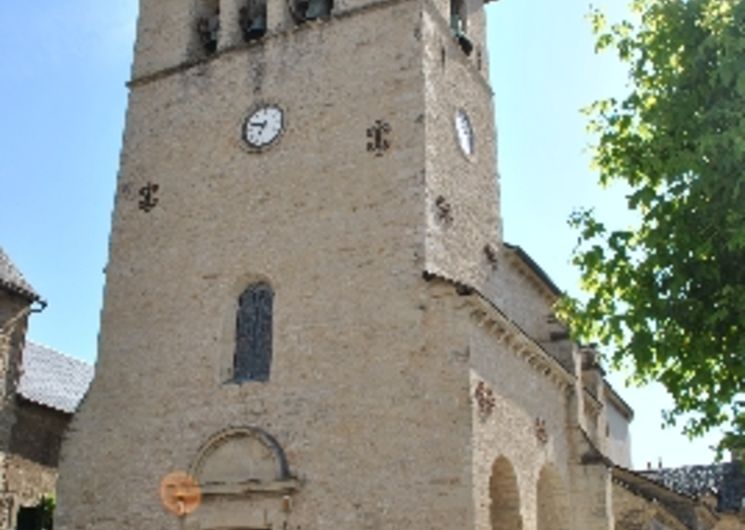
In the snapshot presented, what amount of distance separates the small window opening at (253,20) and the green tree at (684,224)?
9.50 meters

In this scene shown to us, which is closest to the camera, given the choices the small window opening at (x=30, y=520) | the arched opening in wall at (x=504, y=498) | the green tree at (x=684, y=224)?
the green tree at (x=684, y=224)

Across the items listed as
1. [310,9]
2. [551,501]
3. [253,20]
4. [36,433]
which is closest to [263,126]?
[310,9]

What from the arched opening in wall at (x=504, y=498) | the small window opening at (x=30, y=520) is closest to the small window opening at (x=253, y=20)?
the arched opening in wall at (x=504, y=498)

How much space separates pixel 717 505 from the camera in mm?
33062

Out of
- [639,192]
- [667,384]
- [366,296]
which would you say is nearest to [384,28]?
[366,296]

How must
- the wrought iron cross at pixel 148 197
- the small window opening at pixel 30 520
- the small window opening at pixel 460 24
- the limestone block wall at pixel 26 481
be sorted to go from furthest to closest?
the small window opening at pixel 30 520, the limestone block wall at pixel 26 481, the small window opening at pixel 460 24, the wrought iron cross at pixel 148 197

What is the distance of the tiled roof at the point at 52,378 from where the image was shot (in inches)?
881

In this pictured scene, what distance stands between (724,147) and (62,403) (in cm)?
1783

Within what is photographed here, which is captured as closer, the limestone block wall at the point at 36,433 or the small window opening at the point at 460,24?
the small window opening at the point at 460,24

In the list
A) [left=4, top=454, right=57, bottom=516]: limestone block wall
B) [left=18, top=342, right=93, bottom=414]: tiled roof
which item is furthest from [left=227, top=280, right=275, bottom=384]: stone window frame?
[left=4, top=454, right=57, bottom=516]: limestone block wall

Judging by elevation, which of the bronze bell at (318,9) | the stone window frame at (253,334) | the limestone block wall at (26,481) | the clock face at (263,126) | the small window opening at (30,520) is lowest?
the small window opening at (30,520)

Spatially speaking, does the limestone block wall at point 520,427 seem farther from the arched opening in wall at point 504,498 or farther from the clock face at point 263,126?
the clock face at point 263,126

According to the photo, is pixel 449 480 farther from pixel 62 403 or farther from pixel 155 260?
pixel 62 403

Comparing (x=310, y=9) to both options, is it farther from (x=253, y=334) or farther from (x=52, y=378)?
(x=52, y=378)
